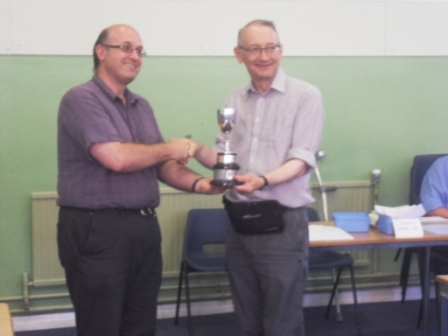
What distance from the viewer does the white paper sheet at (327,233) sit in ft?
11.3

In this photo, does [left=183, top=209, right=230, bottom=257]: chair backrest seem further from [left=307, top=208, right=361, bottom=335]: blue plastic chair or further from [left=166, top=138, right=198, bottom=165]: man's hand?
[left=166, top=138, right=198, bottom=165]: man's hand

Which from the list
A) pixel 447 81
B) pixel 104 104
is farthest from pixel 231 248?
pixel 447 81

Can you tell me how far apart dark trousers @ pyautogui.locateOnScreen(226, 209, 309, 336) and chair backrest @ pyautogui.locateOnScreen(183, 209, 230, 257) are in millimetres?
1563

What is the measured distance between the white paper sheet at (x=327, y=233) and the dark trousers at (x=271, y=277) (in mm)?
709

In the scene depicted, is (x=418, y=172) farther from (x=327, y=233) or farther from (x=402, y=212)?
(x=327, y=233)

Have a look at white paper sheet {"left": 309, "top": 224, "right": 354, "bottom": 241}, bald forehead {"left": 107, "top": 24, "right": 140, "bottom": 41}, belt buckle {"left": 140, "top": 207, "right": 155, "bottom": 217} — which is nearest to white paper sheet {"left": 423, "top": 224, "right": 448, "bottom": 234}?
white paper sheet {"left": 309, "top": 224, "right": 354, "bottom": 241}

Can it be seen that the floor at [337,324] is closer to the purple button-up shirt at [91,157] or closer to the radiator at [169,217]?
the radiator at [169,217]

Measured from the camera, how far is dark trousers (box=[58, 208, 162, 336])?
249 centimetres

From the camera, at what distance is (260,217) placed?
265 centimetres

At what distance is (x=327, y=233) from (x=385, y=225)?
1.16 ft

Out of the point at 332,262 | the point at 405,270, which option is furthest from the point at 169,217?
the point at 405,270

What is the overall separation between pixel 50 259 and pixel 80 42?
1.42 meters

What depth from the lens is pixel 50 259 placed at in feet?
14.3

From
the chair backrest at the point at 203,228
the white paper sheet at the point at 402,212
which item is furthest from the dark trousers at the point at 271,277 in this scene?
the chair backrest at the point at 203,228
